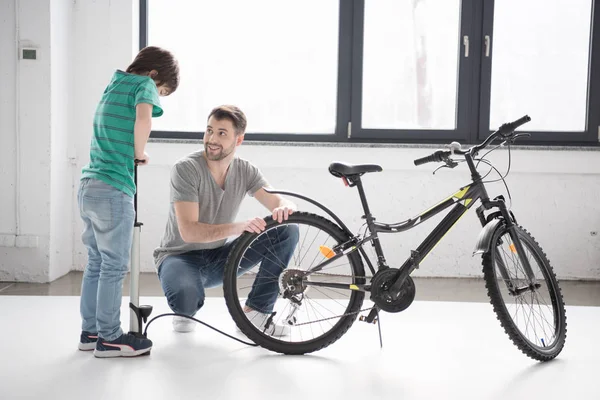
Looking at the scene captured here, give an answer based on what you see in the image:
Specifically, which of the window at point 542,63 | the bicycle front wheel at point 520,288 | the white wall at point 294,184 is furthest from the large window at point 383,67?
the bicycle front wheel at point 520,288

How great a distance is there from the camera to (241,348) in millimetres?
2684

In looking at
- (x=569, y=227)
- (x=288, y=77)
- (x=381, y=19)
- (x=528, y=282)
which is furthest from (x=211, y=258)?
(x=569, y=227)

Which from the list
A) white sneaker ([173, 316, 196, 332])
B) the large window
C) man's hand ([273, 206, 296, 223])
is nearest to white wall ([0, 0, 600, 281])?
the large window

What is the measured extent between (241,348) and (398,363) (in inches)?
23.0

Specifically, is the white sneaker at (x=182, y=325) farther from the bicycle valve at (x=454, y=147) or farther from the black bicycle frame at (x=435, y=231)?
the bicycle valve at (x=454, y=147)

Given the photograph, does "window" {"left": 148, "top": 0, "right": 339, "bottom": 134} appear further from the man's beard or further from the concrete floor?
the man's beard

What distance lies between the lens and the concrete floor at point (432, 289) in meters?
3.72

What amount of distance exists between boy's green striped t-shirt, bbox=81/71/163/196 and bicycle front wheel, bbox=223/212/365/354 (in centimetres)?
50

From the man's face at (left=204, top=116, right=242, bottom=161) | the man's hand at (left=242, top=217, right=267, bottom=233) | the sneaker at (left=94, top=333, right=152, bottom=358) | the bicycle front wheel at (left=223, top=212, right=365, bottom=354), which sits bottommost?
the sneaker at (left=94, top=333, right=152, bottom=358)

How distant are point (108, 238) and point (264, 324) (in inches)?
27.6

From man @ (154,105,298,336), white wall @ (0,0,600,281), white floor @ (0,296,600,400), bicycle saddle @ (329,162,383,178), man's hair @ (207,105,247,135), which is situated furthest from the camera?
white wall @ (0,0,600,281)

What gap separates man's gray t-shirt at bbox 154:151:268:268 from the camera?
273cm

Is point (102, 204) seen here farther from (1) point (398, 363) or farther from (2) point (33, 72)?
(2) point (33, 72)

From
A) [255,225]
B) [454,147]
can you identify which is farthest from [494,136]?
[255,225]
